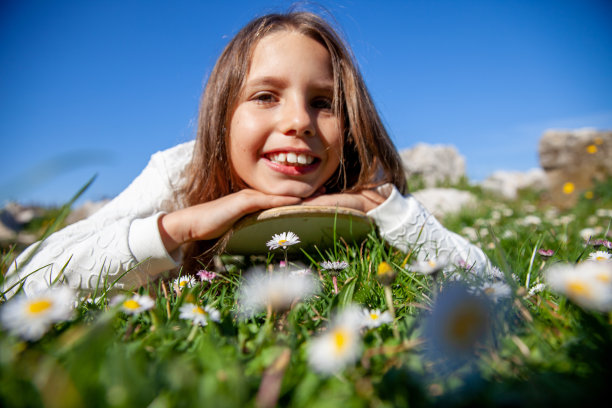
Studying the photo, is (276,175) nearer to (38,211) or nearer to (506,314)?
(506,314)

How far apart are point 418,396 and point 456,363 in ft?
0.45

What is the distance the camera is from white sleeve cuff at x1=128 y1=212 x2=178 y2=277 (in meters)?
1.79

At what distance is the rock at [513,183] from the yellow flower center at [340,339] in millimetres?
8241

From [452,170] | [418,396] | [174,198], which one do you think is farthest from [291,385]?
[452,170]

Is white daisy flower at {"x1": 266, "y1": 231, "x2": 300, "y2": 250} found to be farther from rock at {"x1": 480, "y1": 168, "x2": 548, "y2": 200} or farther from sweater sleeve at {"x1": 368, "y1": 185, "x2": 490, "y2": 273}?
rock at {"x1": 480, "y1": 168, "x2": 548, "y2": 200}

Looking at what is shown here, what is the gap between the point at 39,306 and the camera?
713 millimetres

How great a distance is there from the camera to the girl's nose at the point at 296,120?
1938 millimetres

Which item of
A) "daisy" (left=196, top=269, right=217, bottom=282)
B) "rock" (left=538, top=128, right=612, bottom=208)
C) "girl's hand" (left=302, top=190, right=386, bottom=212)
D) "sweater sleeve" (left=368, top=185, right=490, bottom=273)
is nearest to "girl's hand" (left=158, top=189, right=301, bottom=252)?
"girl's hand" (left=302, top=190, right=386, bottom=212)

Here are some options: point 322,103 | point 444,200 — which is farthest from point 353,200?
point 444,200

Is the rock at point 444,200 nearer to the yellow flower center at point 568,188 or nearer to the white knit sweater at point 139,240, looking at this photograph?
the yellow flower center at point 568,188

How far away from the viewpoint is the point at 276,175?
203 cm

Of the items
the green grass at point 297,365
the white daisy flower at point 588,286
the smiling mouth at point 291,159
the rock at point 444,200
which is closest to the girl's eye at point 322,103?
the smiling mouth at point 291,159

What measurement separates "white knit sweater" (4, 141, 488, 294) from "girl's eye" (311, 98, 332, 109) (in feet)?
1.96

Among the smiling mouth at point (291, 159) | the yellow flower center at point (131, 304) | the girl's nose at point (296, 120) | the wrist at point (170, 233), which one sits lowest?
the yellow flower center at point (131, 304)
